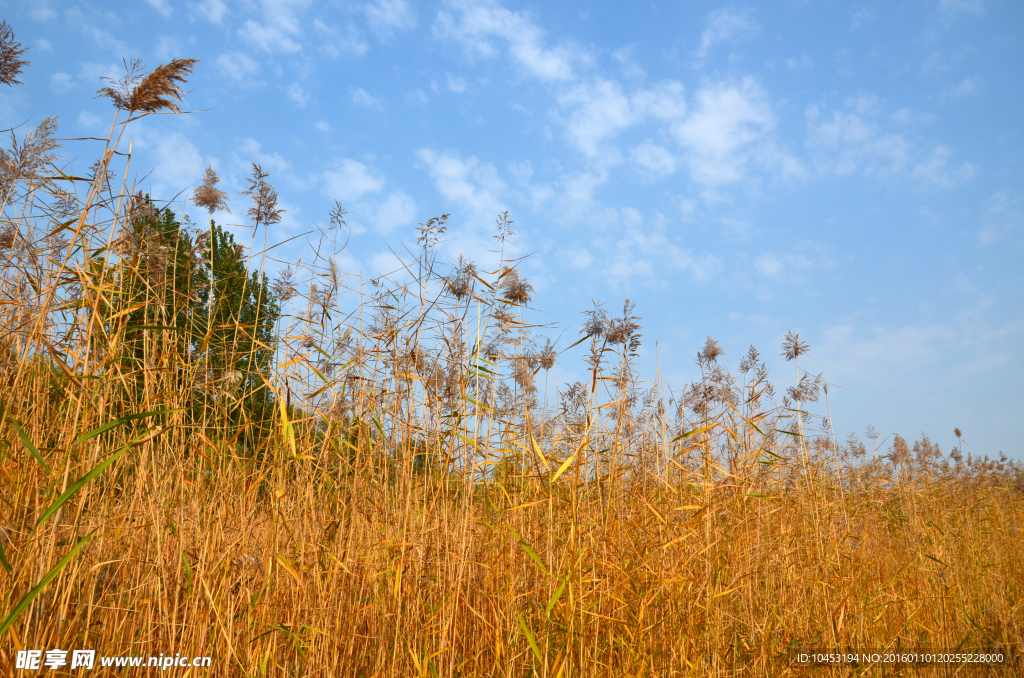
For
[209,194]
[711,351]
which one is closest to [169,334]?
[209,194]

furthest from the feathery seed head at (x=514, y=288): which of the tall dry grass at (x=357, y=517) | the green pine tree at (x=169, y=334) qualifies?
the green pine tree at (x=169, y=334)

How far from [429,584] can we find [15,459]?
1.53m

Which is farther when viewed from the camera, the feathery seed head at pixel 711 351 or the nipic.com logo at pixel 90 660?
the feathery seed head at pixel 711 351

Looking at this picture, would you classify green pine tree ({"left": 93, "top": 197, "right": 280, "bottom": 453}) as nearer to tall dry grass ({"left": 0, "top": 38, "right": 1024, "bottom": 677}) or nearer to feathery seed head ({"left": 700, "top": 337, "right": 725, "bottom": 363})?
tall dry grass ({"left": 0, "top": 38, "right": 1024, "bottom": 677})

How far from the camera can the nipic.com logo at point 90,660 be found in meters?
1.45

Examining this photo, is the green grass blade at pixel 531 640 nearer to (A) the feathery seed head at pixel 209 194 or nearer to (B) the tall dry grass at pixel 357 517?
(B) the tall dry grass at pixel 357 517

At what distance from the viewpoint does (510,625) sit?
2.05m

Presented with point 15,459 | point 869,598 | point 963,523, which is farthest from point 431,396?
point 963,523

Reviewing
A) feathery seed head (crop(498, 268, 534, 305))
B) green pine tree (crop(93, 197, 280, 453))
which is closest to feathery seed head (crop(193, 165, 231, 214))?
green pine tree (crop(93, 197, 280, 453))

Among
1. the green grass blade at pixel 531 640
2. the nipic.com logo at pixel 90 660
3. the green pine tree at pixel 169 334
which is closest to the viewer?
the nipic.com logo at pixel 90 660

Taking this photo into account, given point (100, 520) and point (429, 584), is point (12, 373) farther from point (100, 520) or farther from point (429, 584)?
point (429, 584)

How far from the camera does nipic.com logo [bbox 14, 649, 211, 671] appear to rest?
1.45 metres

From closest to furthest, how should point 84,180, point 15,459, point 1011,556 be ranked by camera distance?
point 15,459 → point 84,180 → point 1011,556

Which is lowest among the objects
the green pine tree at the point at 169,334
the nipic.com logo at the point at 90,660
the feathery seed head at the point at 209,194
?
the nipic.com logo at the point at 90,660
